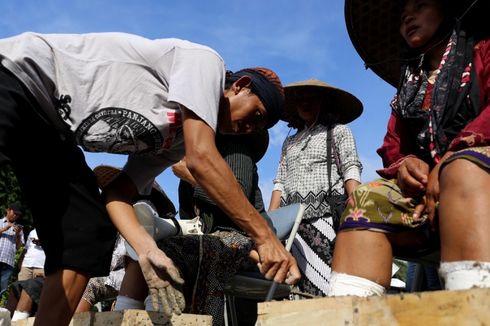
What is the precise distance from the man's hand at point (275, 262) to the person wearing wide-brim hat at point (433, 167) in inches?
8.2

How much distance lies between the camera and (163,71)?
223 cm

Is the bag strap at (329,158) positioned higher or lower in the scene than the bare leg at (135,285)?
higher

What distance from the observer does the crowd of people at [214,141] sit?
1811 millimetres

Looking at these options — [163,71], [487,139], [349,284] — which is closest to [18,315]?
[163,71]

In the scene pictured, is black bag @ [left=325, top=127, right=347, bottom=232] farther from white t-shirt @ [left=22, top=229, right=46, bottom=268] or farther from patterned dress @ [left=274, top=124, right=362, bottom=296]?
white t-shirt @ [left=22, top=229, right=46, bottom=268]

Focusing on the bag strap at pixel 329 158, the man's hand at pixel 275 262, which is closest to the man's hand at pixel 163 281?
the man's hand at pixel 275 262

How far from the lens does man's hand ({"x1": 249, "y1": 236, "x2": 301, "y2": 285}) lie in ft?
6.67

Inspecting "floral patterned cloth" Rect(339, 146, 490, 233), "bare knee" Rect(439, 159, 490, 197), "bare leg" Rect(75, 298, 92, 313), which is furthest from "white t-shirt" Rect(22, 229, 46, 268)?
"bare knee" Rect(439, 159, 490, 197)

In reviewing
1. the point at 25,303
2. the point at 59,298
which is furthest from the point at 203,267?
the point at 25,303

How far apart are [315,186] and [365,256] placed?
229 centimetres

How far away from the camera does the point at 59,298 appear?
2.26m

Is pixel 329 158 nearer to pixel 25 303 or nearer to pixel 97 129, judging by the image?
pixel 97 129

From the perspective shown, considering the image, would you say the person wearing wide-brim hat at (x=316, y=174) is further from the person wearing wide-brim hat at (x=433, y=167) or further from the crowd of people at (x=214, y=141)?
the person wearing wide-brim hat at (x=433, y=167)

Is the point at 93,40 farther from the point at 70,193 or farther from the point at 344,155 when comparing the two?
the point at 344,155
